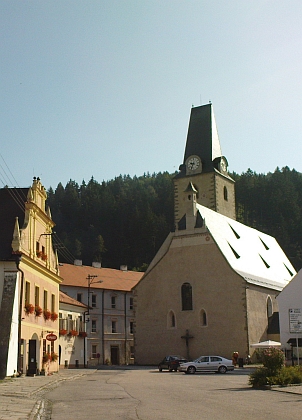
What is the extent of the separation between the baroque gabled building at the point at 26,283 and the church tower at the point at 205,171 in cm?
2528

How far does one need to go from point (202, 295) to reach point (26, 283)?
68.0 ft

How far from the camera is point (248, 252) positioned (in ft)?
188

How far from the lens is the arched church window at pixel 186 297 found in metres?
50.4

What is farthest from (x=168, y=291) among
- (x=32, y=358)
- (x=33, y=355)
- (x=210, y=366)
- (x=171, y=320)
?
(x=32, y=358)

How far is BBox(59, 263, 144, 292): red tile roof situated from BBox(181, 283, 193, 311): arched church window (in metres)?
19.3

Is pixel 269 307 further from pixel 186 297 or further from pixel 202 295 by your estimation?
pixel 186 297

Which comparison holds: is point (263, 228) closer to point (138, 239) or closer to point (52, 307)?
point (138, 239)

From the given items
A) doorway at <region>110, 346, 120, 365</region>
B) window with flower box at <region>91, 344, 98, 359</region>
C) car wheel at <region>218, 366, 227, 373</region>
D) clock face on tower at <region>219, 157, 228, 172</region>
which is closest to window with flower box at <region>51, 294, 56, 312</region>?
car wheel at <region>218, 366, 227, 373</region>

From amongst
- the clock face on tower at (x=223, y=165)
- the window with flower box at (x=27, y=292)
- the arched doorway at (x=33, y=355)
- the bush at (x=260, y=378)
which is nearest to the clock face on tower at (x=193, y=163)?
the clock face on tower at (x=223, y=165)

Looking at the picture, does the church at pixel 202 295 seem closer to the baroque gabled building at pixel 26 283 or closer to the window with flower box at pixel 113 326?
the baroque gabled building at pixel 26 283

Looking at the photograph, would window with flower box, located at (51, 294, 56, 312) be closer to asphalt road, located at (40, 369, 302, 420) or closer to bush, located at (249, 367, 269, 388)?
asphalt road, located at (40, 369, 302, 420)

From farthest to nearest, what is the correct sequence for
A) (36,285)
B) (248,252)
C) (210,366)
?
(248,252) < (210,366) < (36,285)

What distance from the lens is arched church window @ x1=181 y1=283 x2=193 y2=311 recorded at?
165 feet

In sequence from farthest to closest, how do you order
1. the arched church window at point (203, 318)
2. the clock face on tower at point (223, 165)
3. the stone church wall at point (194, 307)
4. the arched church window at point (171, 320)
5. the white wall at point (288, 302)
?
the clock face on tower at point (223, 165) → the arched church window at point (171, 320) → the arched church window at point (203, 318) → the stone church wall at point (194, 307) → the white wall at point (288, 302)
